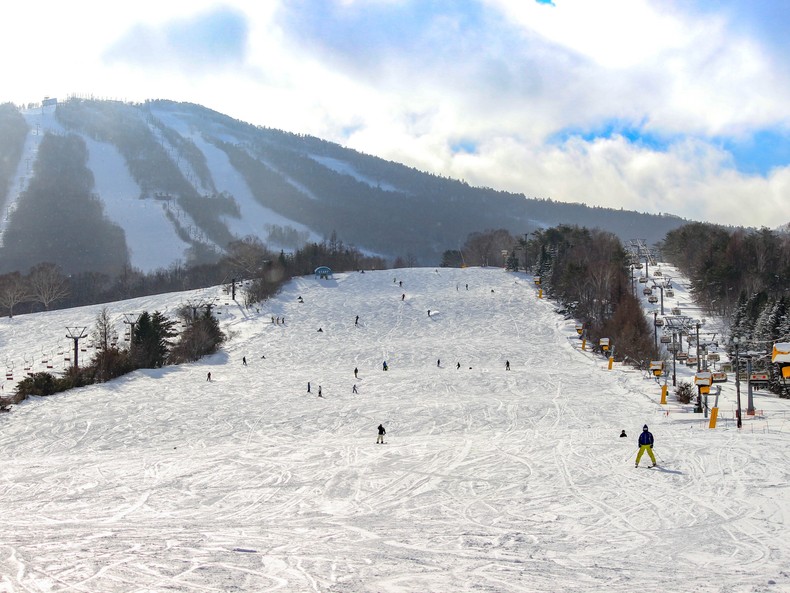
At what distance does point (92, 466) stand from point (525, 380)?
2475 centimetres

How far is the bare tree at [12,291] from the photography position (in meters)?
75.1

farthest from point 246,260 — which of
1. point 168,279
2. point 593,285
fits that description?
point 168,279

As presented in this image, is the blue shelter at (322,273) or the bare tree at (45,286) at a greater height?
the blue shelter at (322,273)

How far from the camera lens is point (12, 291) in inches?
2977

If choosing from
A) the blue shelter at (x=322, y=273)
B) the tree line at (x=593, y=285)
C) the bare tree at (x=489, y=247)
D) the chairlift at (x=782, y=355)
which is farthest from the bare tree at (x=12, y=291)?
the chairlift at (x=782, y=355)

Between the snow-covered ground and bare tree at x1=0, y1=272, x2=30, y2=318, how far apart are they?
45.5 meters

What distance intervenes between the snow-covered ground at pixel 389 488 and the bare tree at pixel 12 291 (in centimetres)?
4547

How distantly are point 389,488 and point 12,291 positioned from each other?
243 ft

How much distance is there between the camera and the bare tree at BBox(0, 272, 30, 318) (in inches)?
2958

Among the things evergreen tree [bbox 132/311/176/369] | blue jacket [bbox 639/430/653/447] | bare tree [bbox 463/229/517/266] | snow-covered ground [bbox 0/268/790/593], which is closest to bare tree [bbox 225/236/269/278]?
evergreen tree [bbox 132/311/176/369]

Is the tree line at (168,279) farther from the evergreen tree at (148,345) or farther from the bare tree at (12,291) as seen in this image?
the evergreen tree at (148,345)

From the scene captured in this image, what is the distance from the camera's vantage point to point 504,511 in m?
13.4

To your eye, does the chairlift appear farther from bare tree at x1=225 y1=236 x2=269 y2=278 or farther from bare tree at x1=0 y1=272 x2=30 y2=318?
bare tree at x1=0 y1=272 x2=30 y2=318

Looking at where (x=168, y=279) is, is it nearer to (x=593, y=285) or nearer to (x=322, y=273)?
(x=322, y=273)
